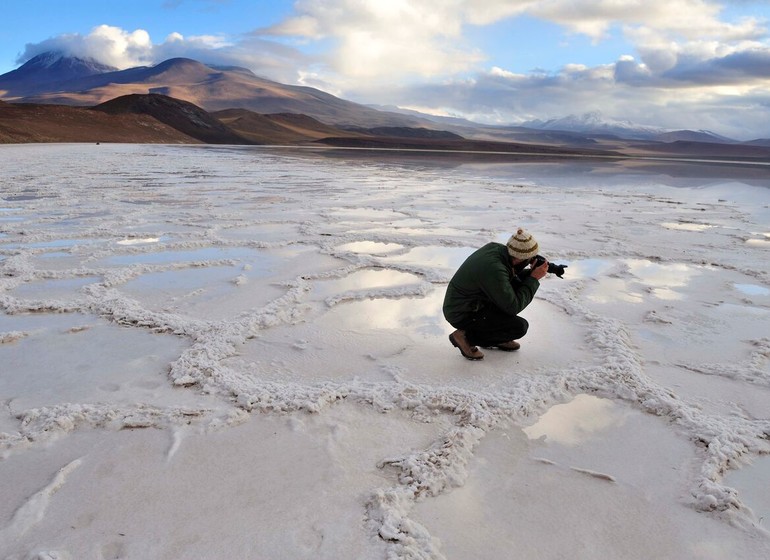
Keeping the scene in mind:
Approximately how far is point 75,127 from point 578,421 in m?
54.2

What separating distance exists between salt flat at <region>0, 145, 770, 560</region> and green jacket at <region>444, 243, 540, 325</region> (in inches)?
12.9

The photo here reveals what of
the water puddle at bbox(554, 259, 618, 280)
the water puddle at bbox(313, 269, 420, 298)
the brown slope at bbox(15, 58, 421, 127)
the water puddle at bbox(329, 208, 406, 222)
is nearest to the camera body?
the water puddle at bbox(313, 269, 420, 298)

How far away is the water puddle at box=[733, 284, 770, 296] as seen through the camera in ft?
15.5

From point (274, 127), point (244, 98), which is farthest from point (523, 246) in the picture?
point (244, 98)

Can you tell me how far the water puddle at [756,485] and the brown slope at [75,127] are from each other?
141 feet

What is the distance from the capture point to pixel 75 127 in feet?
156

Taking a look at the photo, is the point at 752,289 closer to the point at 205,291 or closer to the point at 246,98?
the point at 205,291

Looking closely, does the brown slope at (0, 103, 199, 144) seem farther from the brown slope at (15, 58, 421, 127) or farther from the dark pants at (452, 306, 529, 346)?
the brown slope at (15, 58, 421, 127)

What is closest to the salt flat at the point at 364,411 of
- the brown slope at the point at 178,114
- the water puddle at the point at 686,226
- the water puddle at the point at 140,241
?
the water puddle at the point at 140,241

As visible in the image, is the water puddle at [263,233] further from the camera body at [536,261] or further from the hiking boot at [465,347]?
the camera body at [536,261]

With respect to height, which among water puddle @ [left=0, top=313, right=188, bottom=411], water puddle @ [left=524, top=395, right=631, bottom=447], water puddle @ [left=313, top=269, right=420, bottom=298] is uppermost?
water puddle @ [left=313, top=269, right=420, bottom=298]

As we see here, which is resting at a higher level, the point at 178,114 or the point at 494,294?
the point at 178,114

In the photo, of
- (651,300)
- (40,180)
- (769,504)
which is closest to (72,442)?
(769,504)

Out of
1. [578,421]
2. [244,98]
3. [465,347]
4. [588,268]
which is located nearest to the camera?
[578,421]
